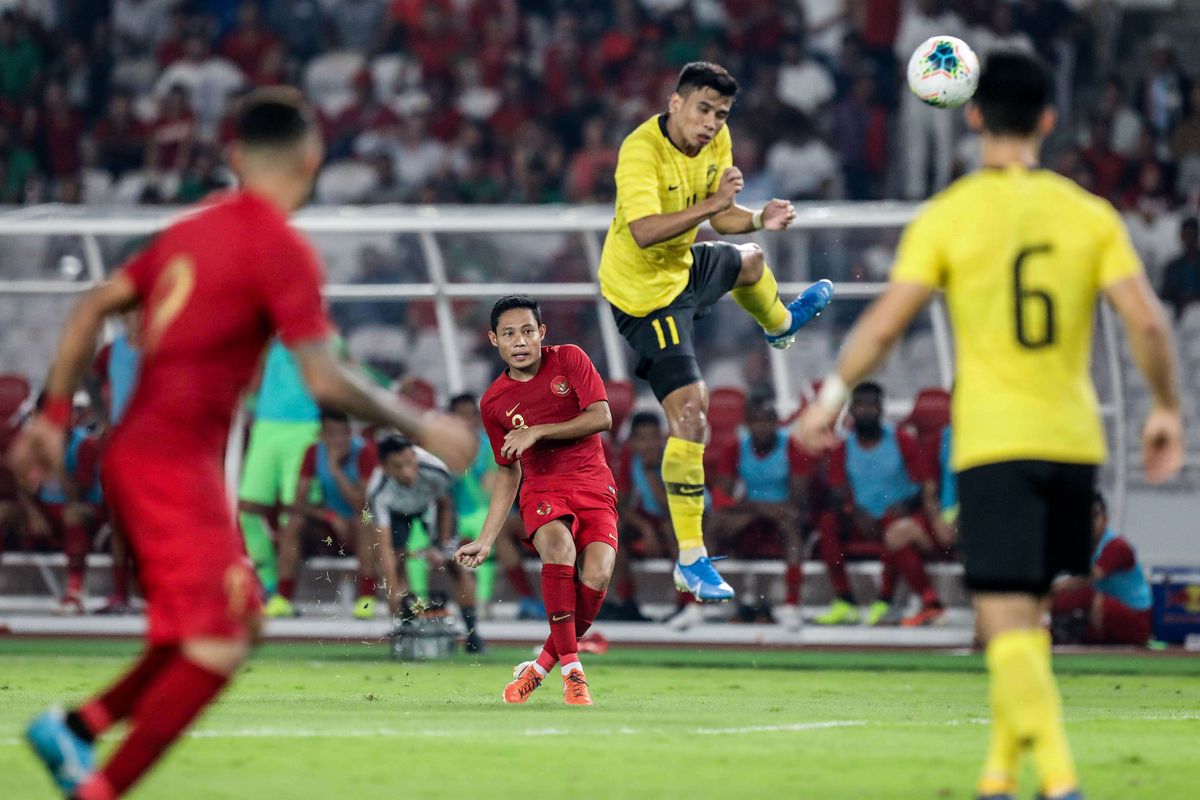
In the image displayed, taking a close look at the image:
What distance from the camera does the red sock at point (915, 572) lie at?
15.7 meters

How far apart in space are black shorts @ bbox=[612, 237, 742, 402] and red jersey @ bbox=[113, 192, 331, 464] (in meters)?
5.24

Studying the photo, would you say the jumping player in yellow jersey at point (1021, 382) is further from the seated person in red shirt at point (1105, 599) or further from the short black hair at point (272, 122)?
the seated person in red shirt at point (1105, 599)

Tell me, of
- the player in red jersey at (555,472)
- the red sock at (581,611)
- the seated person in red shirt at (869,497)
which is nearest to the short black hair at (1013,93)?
the player in red jersey at (555,472)

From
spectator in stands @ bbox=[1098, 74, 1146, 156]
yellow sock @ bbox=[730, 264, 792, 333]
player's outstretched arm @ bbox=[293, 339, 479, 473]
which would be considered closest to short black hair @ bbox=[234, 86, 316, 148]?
player's outstretched arm @ bbox=[293, 339, 479, 473]

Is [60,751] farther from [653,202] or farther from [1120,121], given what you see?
[1120,121]

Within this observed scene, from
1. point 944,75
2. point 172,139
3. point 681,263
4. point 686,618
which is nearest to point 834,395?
point 681,263

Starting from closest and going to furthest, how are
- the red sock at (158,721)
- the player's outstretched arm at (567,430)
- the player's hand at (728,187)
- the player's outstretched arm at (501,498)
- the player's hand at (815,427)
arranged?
the red sock at (158,721) → the player's hand at (815,427) → the player's hand at (728,187) → the player's outstretched arm at (567,430) → the player's outstretched arm at (501,498)

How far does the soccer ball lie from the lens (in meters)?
10.5

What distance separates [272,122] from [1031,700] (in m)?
2.74

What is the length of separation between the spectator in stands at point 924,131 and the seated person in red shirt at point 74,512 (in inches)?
333

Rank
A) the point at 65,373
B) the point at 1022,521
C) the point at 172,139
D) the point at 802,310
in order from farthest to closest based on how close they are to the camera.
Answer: the point at 172,139
the point at 802,310
the point at 1022,521
the point at 65,373

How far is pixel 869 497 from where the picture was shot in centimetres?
1580

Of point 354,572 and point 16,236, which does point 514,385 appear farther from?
point 16,236

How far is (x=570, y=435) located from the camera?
406 inches
